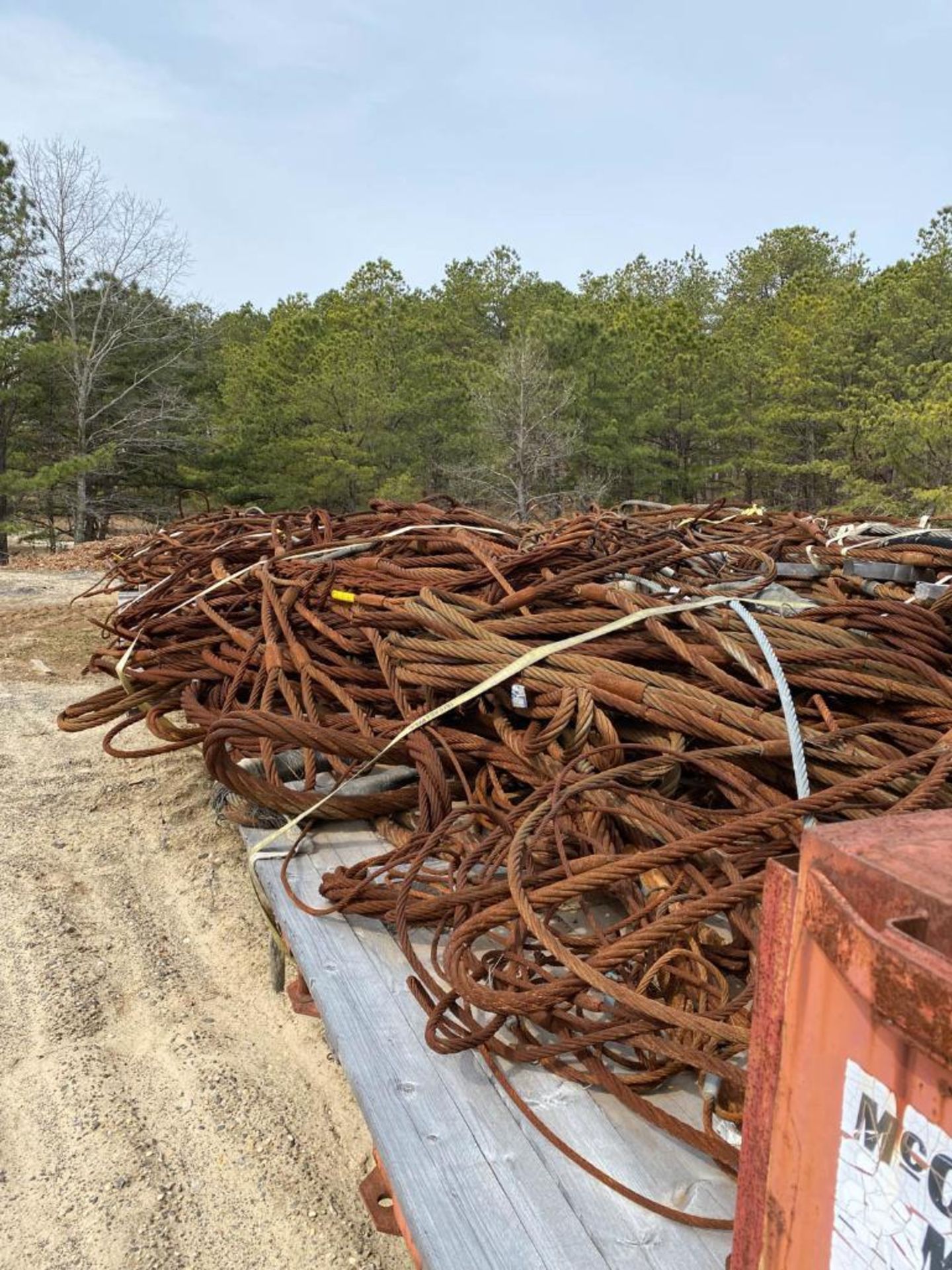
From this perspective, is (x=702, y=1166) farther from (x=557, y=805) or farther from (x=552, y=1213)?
(x=557, y=805)

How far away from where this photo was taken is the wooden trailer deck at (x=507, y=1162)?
0.92 metres

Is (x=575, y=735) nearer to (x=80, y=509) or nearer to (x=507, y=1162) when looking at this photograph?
(x=507, y=1162)

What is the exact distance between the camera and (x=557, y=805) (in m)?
1.41

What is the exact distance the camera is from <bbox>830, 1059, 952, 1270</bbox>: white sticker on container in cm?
48

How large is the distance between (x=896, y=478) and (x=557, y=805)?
17.3 m

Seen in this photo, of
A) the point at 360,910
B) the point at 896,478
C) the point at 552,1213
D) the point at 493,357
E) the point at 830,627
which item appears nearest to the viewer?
the point at 552,1213

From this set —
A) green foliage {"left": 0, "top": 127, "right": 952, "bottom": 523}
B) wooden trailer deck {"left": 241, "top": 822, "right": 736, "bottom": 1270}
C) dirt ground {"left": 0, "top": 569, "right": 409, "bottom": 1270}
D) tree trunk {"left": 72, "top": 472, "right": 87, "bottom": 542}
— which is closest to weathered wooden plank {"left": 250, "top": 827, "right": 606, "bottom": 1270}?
wooden trailer deck {"left": 241, "top": 822, "right": 736, "bottom": 1270}

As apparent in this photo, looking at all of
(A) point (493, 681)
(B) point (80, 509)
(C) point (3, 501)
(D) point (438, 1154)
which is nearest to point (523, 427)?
(B) point (80, 509)

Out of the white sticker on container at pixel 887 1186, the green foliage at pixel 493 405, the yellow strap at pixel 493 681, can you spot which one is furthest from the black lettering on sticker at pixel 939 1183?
the green foliage at pixel 493 405

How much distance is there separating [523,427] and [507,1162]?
1670cm

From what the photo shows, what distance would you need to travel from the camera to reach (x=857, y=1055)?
527mm

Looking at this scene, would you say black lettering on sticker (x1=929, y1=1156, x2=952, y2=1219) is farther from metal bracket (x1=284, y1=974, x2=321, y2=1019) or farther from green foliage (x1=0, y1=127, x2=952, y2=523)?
green foliage (x1=0, y1=127, x2=952, y2=523)

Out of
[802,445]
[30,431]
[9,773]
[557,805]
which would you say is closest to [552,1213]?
[557,805]

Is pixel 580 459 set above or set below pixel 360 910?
above
